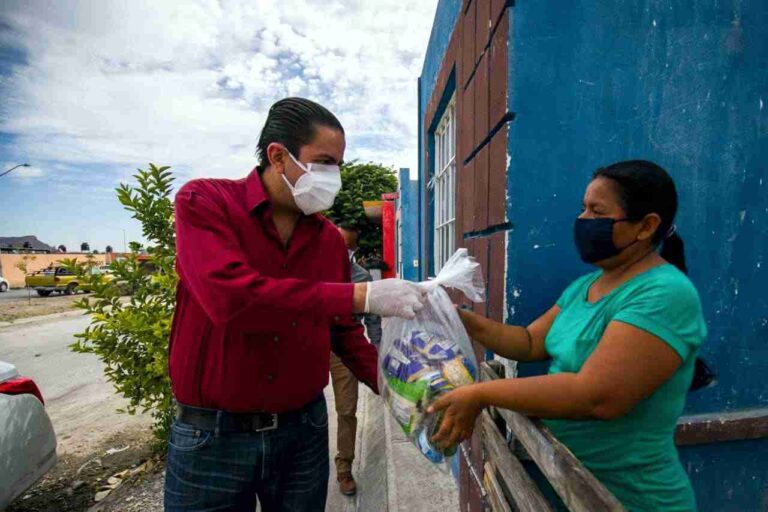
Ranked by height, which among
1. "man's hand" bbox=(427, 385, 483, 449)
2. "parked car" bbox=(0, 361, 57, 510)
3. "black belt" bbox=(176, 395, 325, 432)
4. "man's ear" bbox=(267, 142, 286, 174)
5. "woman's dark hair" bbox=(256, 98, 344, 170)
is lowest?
"parked car" bbox=(0, 361, 57, 510)

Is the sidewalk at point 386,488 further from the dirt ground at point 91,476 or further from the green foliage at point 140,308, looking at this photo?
the green foliage at point 140,308

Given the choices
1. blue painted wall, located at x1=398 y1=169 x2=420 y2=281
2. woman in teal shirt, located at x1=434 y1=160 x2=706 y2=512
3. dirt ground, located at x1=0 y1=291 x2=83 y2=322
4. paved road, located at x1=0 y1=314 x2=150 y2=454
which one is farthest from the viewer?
dirt ground, located at x1=0 y1=291 x2=83 y2=322

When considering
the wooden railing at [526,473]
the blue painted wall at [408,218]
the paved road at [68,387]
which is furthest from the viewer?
the blue painted wall at [408,218]

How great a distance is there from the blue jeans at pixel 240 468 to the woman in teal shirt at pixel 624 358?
0.71 m

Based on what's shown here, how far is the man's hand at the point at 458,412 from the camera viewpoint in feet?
3.80

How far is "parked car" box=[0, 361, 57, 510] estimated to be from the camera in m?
2.63

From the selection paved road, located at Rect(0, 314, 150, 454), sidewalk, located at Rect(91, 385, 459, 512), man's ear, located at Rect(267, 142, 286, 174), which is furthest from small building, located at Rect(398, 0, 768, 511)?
paved road, located at Rect(0, 314, 150, 454)

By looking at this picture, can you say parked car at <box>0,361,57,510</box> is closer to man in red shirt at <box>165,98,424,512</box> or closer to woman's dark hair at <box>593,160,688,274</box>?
man in red shirt at <box>165,98,424,512</box>

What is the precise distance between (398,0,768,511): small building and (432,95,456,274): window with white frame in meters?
1.50

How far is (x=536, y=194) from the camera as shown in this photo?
169 cm

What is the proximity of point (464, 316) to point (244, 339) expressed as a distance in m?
0.75

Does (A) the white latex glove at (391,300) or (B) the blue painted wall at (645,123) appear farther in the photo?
(B) the blue painted wall at (645,123)

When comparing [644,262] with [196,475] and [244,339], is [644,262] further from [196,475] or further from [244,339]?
[196,475]

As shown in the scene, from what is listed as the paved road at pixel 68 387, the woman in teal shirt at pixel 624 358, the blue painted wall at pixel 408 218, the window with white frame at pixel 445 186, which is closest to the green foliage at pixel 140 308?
the paved road at pixel 68 387
